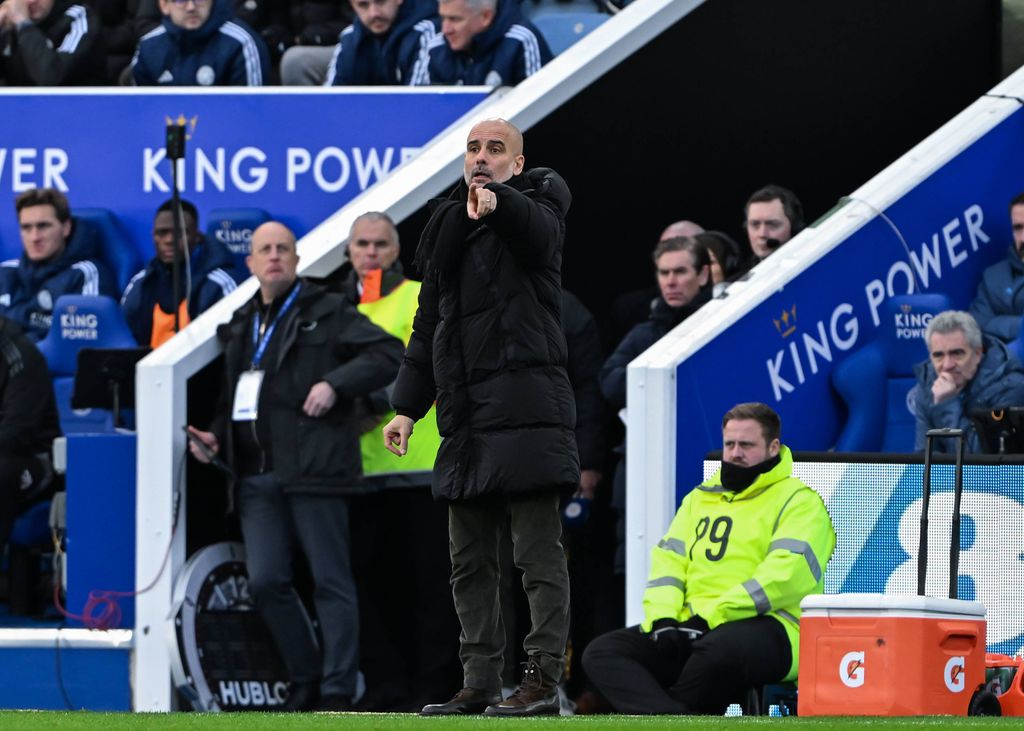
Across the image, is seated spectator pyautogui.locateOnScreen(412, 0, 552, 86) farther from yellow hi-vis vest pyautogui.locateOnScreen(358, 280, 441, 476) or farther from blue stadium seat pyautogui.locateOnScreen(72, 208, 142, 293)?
yellow hi-vis vest pyautogui.locateOnScreen(358, 280, 441, 476)

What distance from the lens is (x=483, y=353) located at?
6.97 meters

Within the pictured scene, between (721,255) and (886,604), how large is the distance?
3306 millimetres

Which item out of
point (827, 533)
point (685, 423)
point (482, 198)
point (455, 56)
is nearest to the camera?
point (482, 198)

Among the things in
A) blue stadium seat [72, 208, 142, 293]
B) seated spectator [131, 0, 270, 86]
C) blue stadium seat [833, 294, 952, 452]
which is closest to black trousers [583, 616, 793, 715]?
blue stadium seat [833, 294, 952, 452]

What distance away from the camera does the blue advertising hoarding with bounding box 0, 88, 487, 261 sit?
12.1 m

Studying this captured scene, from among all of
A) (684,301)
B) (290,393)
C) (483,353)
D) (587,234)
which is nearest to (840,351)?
(684,301)

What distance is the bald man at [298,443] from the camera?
976cm

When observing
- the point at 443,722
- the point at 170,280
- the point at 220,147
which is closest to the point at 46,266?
the point at 170,280

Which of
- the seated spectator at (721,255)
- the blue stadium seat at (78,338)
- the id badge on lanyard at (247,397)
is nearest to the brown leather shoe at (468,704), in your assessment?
the id badge on lanyard at (247,397)

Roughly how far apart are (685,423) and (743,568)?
1.13 metres

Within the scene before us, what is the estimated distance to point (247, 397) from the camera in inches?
389

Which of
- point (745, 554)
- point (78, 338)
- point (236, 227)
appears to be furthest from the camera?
point (236, 227)

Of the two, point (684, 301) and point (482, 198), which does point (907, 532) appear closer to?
point (684, 301)

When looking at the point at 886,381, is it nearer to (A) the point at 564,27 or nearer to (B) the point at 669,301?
(B) the point at 669,301
